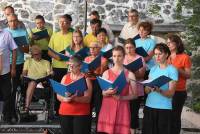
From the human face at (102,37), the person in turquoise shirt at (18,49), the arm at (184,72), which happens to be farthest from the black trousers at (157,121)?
the person in turquoise shirt at (18,49)

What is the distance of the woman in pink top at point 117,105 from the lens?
746 centimetres

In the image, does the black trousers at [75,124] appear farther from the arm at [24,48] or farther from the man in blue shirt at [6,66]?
the arm at [24,48]

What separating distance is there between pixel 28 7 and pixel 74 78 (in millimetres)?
7280

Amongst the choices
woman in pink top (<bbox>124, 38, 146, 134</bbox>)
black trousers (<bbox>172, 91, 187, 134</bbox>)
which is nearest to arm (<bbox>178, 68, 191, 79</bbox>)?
black trousers (<bbox>172, 91, 187, 134</bbox>)

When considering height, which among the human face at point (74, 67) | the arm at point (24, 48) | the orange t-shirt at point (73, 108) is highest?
the human face at point (74, 67)

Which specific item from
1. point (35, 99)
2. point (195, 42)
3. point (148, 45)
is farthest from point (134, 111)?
point (195, 42)

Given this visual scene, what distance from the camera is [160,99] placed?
24.7 ft

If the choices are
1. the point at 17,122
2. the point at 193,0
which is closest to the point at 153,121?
the point at 17,122

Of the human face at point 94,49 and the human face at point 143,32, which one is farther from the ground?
the human face at point 143,32

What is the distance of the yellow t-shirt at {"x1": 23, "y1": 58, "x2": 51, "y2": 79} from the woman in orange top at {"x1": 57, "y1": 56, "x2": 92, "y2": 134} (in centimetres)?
148

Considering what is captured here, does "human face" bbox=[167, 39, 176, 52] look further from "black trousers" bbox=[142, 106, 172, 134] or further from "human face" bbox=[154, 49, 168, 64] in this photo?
"black trousers" bbox=[142, 106, 172, 134]

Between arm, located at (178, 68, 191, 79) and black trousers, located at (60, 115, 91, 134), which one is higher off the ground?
arm, located at (178, 68, 191, 79)

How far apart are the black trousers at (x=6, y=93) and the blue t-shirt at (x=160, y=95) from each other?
2.20 metres

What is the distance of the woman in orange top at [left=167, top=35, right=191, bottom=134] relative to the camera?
791 centimetres
